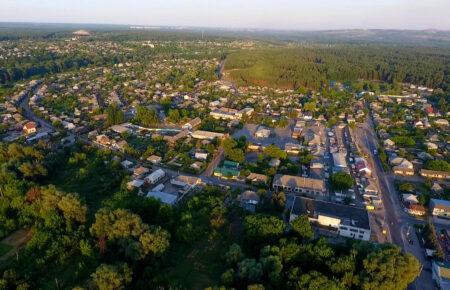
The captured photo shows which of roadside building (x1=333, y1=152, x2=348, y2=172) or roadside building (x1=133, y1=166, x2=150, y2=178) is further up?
roadside building (x1=133, y1=166, x2=150, y2=178)

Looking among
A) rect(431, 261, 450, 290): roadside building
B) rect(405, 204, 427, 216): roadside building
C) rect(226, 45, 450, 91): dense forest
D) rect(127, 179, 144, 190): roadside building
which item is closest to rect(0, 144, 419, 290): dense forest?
rect(127, 179, 144, 190): roadside building

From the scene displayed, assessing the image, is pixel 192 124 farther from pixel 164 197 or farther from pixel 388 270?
pixel 388 270

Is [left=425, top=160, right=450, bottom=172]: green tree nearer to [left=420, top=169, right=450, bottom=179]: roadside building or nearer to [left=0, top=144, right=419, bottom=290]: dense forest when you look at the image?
[left=420, top=169, right=450, bottom=179]: roadside building

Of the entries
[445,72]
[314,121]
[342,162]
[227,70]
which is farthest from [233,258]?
[445,72]

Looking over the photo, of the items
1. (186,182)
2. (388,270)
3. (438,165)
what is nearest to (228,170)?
(186,182)

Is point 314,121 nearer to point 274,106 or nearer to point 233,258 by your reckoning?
point 274,106

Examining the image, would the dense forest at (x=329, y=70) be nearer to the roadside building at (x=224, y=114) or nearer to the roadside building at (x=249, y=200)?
the roadside building at (x=224, y=114)
